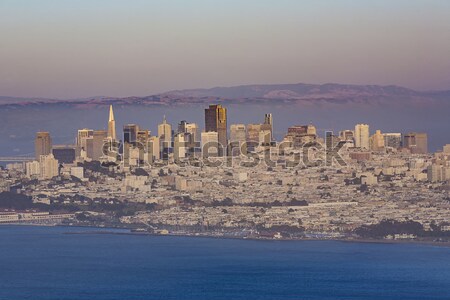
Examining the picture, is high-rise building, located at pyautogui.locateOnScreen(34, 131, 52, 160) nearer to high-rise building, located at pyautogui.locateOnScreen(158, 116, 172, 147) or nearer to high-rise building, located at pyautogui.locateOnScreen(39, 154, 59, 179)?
high-rise building, located at pyautogui.locateOnScreen(39, 154, 59, 179)

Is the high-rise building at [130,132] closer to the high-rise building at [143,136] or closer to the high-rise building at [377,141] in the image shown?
the high-rise building at [143,136]

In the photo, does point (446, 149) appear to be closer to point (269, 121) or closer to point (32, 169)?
point (269, 121)

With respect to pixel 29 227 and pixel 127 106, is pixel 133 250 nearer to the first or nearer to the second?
pixel 29 227

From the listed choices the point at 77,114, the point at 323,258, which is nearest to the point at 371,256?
the point at 323,258

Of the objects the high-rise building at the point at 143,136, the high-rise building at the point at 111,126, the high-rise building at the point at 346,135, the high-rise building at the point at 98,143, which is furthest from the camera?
the high-rise building at the point at 111,126

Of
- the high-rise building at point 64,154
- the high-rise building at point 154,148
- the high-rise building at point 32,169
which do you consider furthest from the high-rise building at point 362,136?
the high-rise building at point 32,169

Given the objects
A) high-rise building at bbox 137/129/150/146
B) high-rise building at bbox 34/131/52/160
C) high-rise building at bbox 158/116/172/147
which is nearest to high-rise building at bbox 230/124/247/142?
high-rise building at bbox 158/116/172/147
